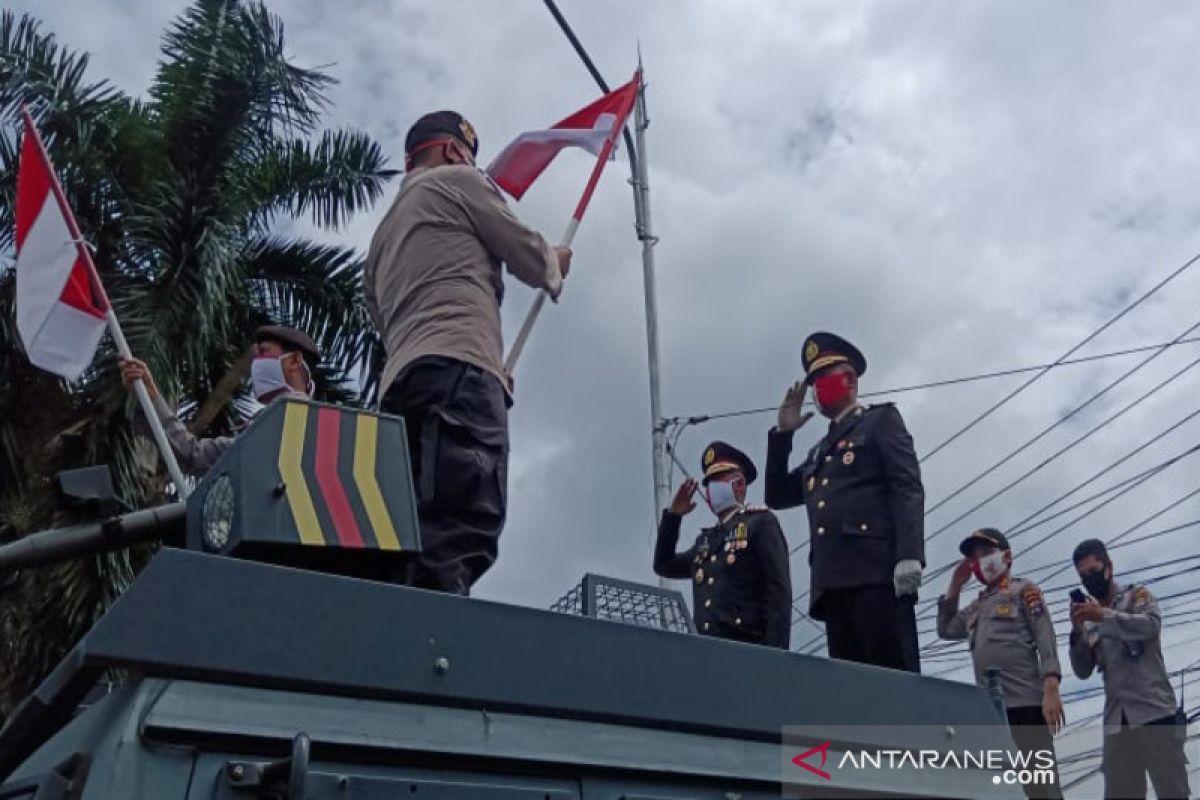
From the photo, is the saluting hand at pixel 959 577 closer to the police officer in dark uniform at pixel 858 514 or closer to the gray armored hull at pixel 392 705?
the police officer in dark uniform at pixel 858 514

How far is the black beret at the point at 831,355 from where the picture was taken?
16.1ft

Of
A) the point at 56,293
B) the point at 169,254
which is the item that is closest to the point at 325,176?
the point at 169,254

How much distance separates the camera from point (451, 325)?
11.6 feet

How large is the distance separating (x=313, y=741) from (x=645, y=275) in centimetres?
740

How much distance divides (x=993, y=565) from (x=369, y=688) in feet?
13.9

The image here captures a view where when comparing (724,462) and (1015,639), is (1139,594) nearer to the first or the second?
(1015,639)

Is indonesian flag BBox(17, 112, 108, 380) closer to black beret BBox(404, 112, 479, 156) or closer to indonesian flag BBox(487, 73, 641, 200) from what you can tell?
black beret BBox(404, 112, 479, 156)

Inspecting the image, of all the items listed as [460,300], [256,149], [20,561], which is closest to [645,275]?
[256,149]

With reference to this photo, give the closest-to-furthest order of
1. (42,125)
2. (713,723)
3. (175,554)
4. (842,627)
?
(175,554)
(713,723)
(842,627)
(42,125)

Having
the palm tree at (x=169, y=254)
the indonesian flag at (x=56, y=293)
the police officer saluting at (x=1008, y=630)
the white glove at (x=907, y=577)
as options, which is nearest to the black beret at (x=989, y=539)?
the police officer saluting at (x=1008, y=630)

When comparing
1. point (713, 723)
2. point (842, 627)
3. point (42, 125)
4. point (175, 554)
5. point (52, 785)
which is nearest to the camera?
point (52, 785)

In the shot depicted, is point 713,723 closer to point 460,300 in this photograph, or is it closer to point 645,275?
point 460,300

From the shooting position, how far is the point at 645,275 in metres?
9.43

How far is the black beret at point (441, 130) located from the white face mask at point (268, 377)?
0.77 m
